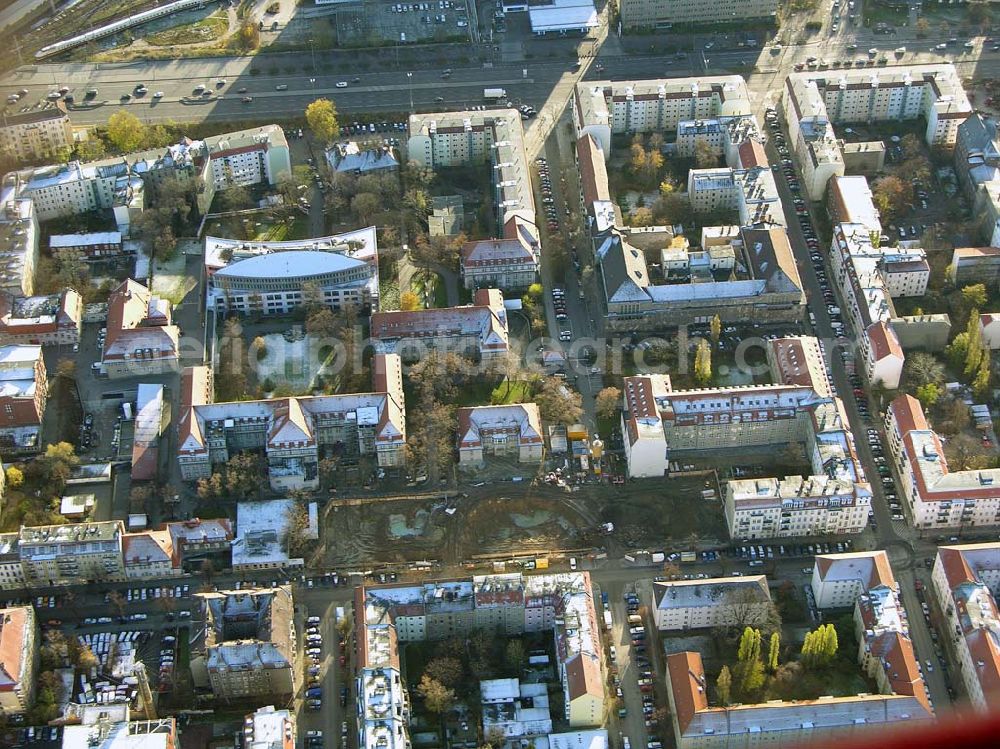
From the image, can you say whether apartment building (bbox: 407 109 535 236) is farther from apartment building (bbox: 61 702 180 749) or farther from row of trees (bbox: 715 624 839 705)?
apartment building (bbox: 61 702 180 749)

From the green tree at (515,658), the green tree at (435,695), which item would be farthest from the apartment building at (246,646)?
the green tree at (515,658)

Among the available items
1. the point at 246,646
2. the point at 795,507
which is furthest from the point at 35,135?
the point at 795,507

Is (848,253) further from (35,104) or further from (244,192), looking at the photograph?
(35,104)

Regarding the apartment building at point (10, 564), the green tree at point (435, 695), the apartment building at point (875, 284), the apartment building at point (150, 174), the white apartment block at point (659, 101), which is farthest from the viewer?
the white apartment block at point (659, 101)

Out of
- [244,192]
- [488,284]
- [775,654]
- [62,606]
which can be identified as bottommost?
[775,654]

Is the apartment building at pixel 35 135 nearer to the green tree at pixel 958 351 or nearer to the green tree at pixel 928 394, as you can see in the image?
the green tree at pixel 928 394

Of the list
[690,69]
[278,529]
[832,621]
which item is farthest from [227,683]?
[690,69]
